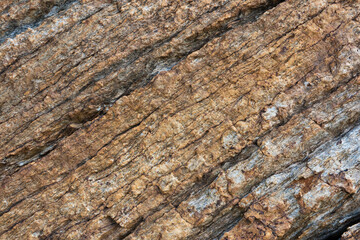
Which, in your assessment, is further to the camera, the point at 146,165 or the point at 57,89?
the point at 57,89

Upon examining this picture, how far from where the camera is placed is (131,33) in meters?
9.10

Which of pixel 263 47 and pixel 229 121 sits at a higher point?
pixel 263 47

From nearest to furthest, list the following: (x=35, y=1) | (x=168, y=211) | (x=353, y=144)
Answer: (x=353, y=144)
(x=168, y=211)
(x=35, y=1)

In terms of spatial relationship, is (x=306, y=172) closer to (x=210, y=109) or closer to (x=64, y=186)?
(x=210, y=109)

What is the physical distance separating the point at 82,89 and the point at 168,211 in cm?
438

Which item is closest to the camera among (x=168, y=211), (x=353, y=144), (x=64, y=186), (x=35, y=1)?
(x=353, y=144)

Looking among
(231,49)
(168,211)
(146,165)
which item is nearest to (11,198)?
(146,165)

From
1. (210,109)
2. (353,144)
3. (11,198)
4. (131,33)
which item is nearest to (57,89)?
(131,33)

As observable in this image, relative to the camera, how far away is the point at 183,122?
840 cm

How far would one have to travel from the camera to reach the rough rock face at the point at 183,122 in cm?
760

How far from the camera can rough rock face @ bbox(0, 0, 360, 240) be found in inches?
299

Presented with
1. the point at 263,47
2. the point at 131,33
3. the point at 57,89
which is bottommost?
the point at 263,47

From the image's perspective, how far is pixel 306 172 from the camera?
7410mm

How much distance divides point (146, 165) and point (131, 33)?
397 centimetres
